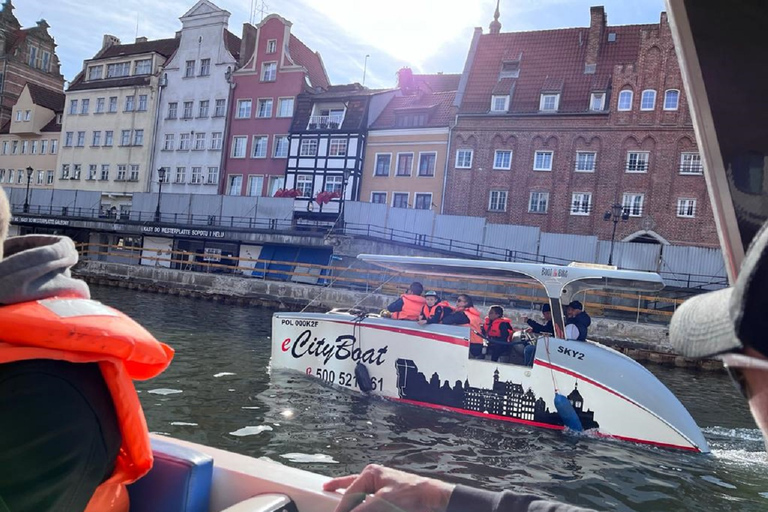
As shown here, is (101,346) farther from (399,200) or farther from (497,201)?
(399,200)

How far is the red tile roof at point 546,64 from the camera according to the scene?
116 feet

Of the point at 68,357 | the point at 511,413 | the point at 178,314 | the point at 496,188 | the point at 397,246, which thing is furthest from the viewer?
the point at 496,188

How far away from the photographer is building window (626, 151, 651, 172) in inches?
1270

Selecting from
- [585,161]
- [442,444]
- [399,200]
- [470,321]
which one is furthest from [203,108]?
[442,444]

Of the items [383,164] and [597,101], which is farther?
[383,164]

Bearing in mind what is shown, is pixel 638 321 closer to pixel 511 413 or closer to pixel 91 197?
pixel 511 413

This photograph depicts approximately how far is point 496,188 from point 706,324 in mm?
35541

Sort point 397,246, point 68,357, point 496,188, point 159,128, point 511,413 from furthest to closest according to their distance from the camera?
point 159,128 < point 496,188 < point 397,246 < point 511,413 < point 68,357

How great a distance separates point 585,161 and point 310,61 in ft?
79.7

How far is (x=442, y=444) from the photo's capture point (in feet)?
29.1

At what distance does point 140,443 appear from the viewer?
1977 millimetres

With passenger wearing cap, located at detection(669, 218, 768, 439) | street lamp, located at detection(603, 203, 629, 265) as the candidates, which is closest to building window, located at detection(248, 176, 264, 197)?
street lamp, located at detection(603, 203, 629, 265)

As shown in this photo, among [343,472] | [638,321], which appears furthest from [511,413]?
[638,321]

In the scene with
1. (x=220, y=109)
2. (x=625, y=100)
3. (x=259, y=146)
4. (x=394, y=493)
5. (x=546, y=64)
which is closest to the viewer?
(x=394, y=493)
